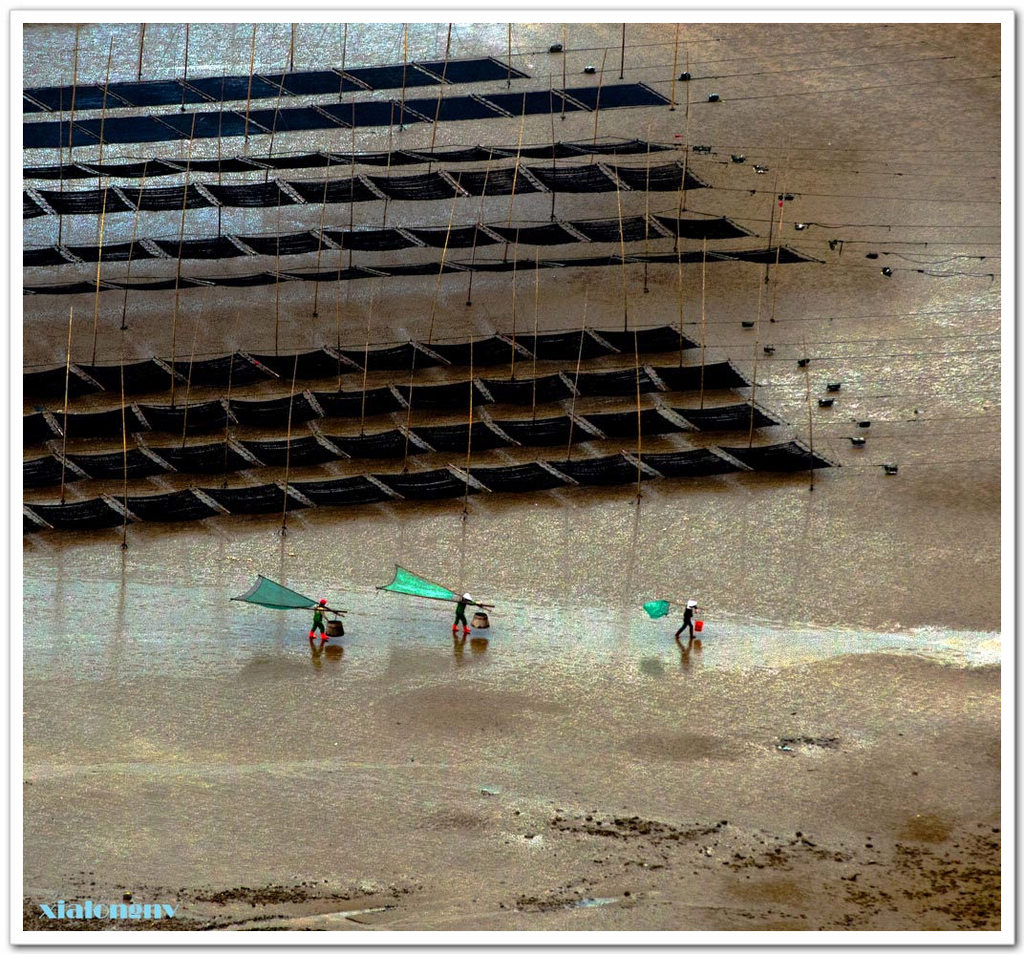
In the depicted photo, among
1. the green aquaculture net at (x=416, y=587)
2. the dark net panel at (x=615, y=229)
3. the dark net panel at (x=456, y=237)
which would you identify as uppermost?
the dark net panel at (x=615, y=229)

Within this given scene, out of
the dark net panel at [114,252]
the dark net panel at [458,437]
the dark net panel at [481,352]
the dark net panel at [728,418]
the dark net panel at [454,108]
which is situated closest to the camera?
the dark net panel at [458,437]

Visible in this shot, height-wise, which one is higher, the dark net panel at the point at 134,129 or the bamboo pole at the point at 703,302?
the dark net panel at the point at 134,129

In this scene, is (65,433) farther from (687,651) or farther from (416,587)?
(687,651)

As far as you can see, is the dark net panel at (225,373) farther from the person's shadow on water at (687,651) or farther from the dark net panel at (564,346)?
the person's shadow on water at (687,651)

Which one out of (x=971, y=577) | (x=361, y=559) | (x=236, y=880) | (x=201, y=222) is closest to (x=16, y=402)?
(x=236, y=880)

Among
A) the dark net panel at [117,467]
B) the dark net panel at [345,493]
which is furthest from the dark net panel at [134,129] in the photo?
the dark net panel at [345,493]

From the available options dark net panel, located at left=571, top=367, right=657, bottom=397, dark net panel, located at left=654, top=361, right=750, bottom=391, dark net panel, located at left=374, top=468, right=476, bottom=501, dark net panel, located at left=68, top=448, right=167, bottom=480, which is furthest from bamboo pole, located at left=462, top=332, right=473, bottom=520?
dark net panel, located at left=68, top=448, right=167, bottom=480
